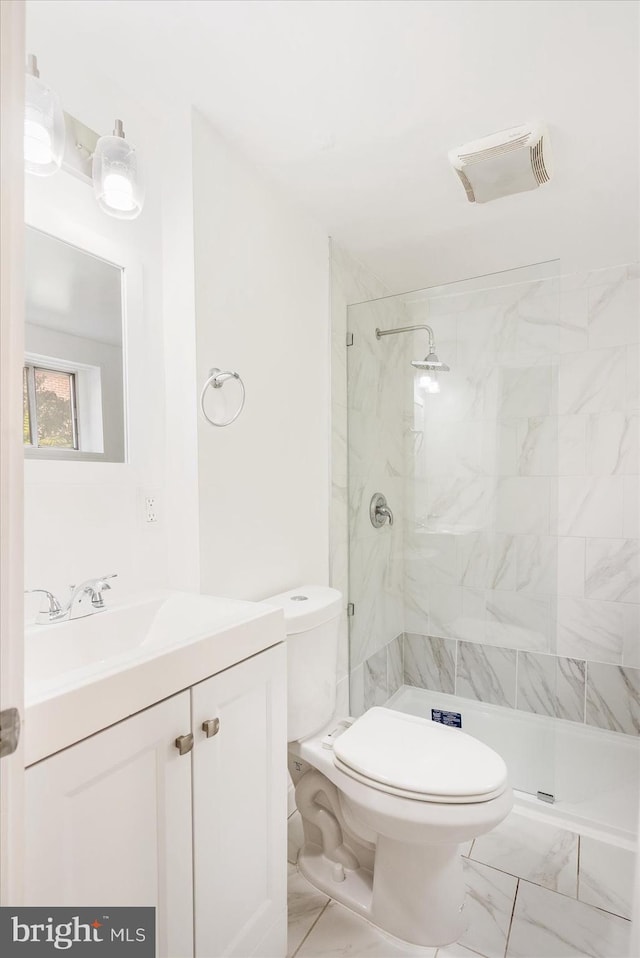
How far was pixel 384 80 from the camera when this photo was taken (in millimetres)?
1342

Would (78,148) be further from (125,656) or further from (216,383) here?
(125,656)

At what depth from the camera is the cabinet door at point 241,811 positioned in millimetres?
990

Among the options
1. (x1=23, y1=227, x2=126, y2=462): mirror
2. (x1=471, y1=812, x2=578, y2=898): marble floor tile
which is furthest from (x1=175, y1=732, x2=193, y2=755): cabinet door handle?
(x1=471, y1=812, x2=578, y2=898): marble floor tile

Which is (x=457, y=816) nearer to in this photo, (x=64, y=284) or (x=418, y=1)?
(x=64, y=284)

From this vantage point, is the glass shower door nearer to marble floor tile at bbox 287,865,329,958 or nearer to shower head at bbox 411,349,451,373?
shower head at bbox 411,349,451,373

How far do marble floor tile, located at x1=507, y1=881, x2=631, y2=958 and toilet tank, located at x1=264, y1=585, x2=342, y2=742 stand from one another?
0.74 meters

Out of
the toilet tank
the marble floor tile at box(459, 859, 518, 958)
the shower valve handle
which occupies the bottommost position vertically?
the marble floor tile at box(459, 859, 518, 958)

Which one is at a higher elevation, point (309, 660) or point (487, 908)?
point (309, 660)

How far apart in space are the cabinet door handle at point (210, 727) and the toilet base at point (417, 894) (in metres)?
0.75

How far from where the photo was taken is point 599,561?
2496 millimetres

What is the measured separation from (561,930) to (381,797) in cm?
65

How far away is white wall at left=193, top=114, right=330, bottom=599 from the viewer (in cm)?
150

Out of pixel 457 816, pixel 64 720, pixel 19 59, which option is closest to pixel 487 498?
pixel 457 816

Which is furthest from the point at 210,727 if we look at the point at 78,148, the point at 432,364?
the point at 432,364
